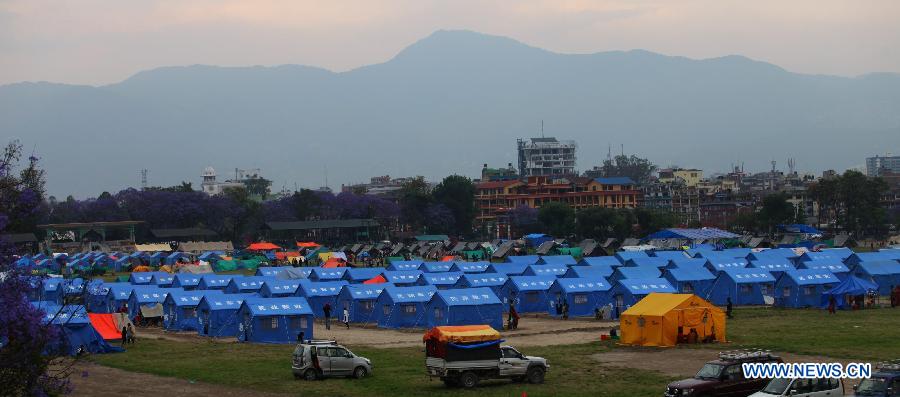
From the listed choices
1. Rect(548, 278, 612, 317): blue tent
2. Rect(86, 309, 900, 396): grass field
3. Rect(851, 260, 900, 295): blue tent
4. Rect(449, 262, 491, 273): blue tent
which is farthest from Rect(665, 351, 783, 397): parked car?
Rect(449, 262, 491, 273): blue tent

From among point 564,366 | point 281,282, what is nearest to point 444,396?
point 564,366

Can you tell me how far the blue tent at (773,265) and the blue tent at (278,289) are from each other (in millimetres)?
18203

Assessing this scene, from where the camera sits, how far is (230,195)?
441 feet

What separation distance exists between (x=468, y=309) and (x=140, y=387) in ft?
47.0

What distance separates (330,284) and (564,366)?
1918cm

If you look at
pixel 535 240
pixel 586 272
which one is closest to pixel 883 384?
pixel 586 272

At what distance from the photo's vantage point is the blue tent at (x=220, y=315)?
35938 millimetres

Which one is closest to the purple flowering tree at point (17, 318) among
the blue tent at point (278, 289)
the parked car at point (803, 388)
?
the parked car at point (803, 388)

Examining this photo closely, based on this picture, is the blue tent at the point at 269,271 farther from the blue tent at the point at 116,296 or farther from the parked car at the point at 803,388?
the parked car at the point at 803,388

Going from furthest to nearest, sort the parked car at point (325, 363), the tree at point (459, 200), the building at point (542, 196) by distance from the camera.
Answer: the building at point (542, 196) → the tree at point (459, 200) → the parked car at point (325, 363)

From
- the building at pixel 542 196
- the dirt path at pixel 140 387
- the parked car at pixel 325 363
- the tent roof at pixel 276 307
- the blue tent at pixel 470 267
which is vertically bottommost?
the dirt path at pixel 140 387

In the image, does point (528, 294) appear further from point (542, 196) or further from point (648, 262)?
point (542, 196)

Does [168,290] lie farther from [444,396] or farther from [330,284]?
[444,396]

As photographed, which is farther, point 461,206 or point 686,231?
point 461,206
